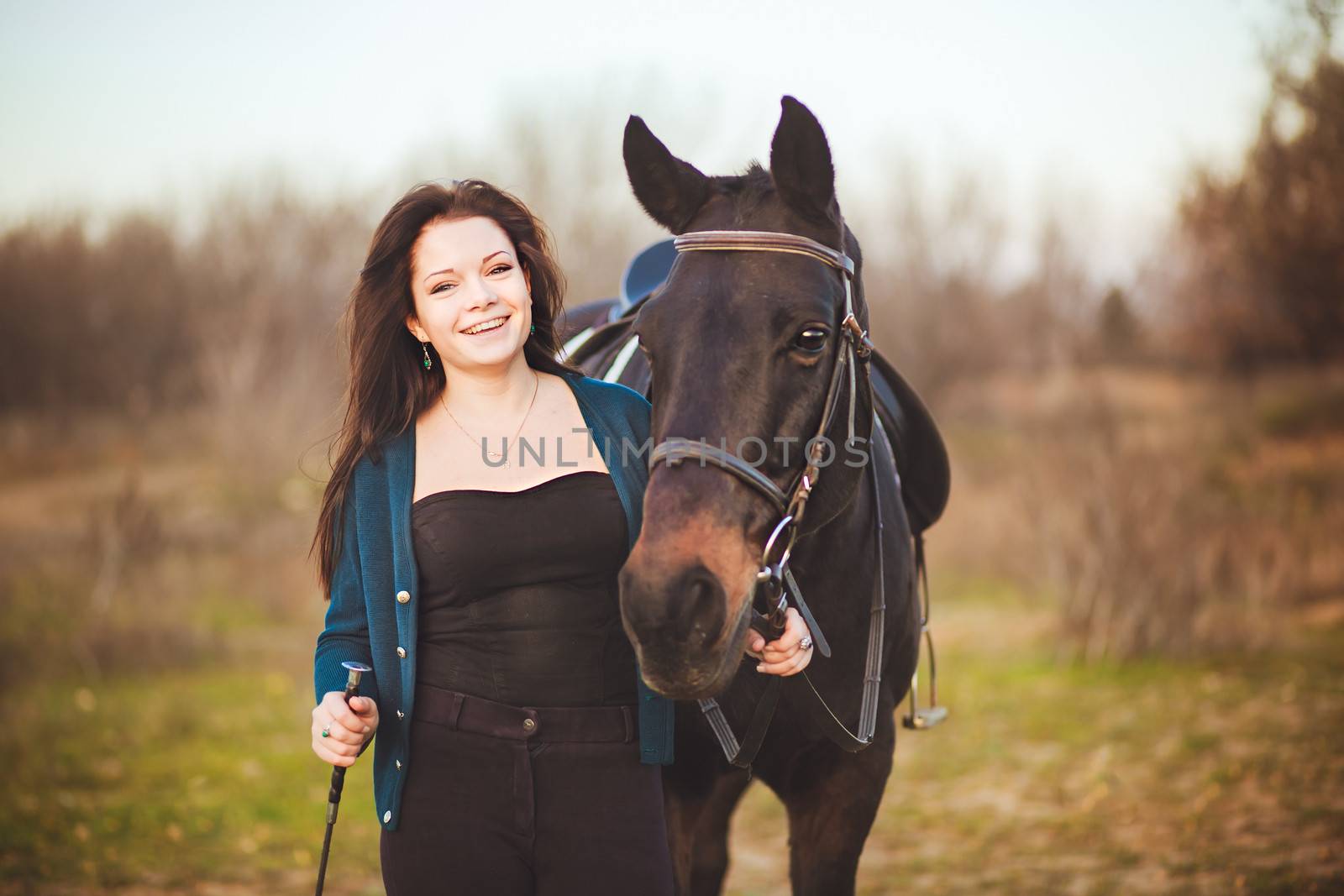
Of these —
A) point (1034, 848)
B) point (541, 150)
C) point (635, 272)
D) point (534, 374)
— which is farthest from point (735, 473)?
point (541, 150)

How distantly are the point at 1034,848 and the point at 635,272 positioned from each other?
3.46 meters

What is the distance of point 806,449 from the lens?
1.88 metres

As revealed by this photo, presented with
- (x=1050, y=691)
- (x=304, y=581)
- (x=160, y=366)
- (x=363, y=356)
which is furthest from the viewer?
(x=160, y=366)

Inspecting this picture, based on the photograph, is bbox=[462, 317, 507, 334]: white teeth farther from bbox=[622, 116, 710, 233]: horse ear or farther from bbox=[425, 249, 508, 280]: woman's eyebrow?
bbox=[622, 116, 710, 233]: horse ear

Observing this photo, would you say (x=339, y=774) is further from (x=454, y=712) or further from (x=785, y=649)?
(x=785, y=649)

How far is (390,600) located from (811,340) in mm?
933

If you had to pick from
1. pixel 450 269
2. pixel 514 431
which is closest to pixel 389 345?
pixel 450 269

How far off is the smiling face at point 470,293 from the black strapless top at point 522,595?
0.93 ft

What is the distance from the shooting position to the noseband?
172cm

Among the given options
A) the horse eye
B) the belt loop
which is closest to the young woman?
the belt loop

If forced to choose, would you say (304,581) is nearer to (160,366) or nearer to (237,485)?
(237,485)

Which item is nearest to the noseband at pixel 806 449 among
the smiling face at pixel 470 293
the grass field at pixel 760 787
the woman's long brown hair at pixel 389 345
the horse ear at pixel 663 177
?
the horse ear at pixel 663 177

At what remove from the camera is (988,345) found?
25016mm

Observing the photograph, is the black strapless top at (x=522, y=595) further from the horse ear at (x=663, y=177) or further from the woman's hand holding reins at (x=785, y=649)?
the horse ear at (x=663, y=177)
